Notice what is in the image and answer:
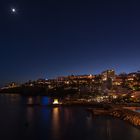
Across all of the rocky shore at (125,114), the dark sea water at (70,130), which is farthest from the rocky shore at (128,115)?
the dark sea water at (70,130)

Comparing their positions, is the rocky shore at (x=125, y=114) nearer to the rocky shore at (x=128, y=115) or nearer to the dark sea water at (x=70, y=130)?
the rocky shore at (x=128, y=115)

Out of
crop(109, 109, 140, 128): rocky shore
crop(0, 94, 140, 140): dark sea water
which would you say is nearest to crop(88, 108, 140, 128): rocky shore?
crop(109, 109, 140, 128): rocky shore

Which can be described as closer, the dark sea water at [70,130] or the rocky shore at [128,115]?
the dark sea water at [70,130]

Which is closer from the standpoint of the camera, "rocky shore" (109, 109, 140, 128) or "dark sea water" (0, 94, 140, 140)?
"dark sea water" (0, 94, 140, 140)

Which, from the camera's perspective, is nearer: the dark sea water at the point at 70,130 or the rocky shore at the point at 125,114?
the dark sea water at the point at 70,130

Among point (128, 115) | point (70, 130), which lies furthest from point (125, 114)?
point (70, 130)

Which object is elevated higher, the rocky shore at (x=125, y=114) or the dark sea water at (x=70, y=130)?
the rocky shore at (x=125, y=114)

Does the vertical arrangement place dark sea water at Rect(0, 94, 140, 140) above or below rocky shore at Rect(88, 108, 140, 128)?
below

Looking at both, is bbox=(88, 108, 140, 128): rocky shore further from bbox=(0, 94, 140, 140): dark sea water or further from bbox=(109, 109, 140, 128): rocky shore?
bbox=(0, 94, 140, 140): dark sea water

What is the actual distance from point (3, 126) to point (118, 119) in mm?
8679

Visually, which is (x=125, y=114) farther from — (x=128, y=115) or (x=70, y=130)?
(x=70, y=130)

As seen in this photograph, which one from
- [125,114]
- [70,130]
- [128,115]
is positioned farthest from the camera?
[125,114]

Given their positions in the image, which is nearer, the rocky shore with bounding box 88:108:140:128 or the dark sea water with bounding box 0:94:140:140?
the dark sea water with bounding box 0:94:140:140

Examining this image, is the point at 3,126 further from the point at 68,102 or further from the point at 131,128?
the point at 68,102
